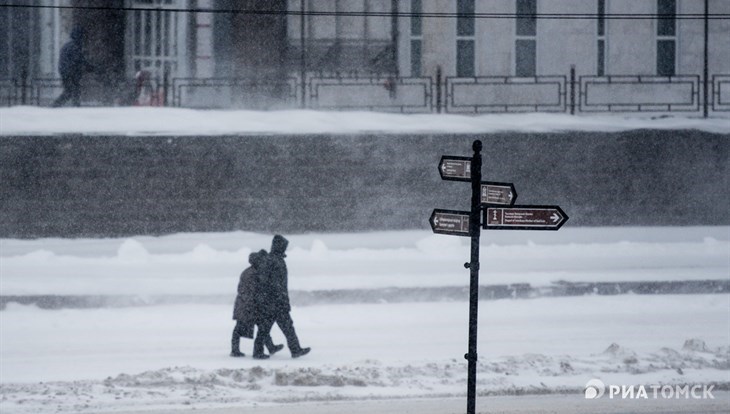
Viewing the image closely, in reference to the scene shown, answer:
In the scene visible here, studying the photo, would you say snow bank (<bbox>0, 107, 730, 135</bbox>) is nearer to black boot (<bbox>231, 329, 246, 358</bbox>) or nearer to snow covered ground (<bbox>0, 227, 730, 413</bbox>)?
snow covered ground (<bbox>0, 227, 730, 413</bbox>)

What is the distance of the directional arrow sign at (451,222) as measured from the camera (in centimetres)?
834

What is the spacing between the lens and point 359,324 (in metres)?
15.7

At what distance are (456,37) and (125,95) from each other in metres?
7.71

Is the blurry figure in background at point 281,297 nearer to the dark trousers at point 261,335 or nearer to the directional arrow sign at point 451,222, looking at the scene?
the dark trousers at point 261,335

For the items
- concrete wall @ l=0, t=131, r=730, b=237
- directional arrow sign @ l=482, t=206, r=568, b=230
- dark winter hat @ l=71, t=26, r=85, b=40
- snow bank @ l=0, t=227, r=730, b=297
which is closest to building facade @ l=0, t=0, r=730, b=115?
dark winter hat @ l=71, t=26, r=85, b=40

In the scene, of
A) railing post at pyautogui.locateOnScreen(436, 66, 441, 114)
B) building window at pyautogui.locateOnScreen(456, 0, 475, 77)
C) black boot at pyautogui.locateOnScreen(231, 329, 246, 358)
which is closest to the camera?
black boot at pyautogui.locateOnScreen(231, 329, 246, 358)

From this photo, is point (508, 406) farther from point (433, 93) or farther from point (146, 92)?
point (146, 92)

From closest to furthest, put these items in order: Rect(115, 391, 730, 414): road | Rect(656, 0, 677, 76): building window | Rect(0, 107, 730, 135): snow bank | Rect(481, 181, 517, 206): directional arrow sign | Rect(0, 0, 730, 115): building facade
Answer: Rect(481, 181, 517, 206): directional arrow sign < Rect(115, 391, 730, 414): road < Rect(0, 107, 730, 135): snow bank < Rect(0, 0, 730, 115): building facade < Rect(656, 0, 677, 76): building window

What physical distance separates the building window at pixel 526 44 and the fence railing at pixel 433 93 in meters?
0.59

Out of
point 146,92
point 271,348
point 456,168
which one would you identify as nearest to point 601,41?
point 146,92

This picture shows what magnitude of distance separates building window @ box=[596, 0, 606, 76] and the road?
14.5 metres

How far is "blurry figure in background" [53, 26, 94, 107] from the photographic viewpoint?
21922 mm

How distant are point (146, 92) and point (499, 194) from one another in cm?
1571

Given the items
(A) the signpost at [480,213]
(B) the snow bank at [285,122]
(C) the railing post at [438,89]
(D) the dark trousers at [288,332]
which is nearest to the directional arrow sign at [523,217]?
(A) the signpost at [480,213]
